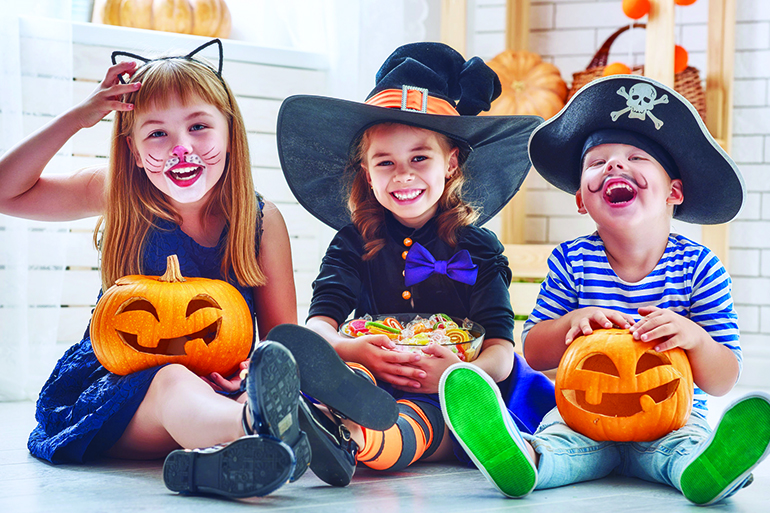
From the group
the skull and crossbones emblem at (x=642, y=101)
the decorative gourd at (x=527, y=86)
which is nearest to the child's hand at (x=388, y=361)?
the skull and crossbones emblem at (x=642, y=101)

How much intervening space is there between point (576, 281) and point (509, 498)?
54cm

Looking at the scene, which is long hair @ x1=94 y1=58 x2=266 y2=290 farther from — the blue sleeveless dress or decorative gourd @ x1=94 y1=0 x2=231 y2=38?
decorative gourd @ x1=94 y1=0 x2=231 y2=38

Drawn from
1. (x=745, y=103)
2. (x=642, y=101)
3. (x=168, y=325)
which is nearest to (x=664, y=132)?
(x=642, y=101)

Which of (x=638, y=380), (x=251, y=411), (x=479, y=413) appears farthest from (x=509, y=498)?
(x=251, y=411)

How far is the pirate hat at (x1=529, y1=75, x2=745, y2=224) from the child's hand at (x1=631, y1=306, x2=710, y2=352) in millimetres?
337

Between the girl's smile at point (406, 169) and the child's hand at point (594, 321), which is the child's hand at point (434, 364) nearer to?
the child's hand at point (594, 321)

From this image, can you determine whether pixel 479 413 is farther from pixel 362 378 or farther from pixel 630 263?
pixel 630 263

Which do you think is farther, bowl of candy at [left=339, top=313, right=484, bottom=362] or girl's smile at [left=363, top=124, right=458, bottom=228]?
girl's smile at [left=363, top=124, right=458, bottom=228]

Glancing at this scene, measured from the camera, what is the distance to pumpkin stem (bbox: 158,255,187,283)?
145 cm

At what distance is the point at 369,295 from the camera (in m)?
1.67

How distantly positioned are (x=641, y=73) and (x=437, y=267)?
1.64m

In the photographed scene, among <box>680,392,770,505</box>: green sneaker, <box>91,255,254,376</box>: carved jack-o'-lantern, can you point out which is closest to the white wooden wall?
<box>91,255,254,376</box>: carved jack-o'-lantern

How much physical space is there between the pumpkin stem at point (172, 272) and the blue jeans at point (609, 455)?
0.75 meters

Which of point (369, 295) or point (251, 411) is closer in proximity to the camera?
point (251, 411)
